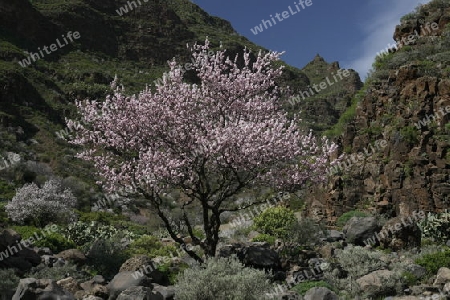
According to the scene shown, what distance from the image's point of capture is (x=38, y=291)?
374 inches

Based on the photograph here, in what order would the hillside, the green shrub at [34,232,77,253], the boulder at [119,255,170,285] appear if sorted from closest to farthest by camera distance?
the boulder at [119,255,170,285]
the green shrub at [34,232,77,253]
the hillside

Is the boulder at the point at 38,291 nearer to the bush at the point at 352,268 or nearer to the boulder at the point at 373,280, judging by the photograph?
the bush at the point at 352,268

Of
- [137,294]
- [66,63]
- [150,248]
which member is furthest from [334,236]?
[66,63]

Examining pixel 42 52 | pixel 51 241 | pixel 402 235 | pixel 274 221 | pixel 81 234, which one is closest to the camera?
pixel 402 235

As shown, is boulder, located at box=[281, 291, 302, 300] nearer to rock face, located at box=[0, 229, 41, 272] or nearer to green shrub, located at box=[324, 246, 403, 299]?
green shrub, located at box=[324, 246, 403, 299]

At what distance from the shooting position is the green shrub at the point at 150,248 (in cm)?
1925

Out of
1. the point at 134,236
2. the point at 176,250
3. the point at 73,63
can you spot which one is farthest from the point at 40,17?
the point at 176,250

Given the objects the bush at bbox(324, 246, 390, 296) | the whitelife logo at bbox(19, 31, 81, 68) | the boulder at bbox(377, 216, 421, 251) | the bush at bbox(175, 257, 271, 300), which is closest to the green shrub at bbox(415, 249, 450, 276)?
the bush at bbox(324, 246, 390, 296)

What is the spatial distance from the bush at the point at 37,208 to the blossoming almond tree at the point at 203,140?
9425mm

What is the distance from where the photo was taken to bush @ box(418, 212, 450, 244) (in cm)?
1827

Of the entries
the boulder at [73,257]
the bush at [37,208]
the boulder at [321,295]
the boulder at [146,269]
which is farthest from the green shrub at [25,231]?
the boulder at [321,295]

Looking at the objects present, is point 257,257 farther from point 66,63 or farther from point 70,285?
point 66,63

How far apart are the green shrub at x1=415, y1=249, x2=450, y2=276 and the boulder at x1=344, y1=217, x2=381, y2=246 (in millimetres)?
4352

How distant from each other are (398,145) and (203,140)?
14.1 m
